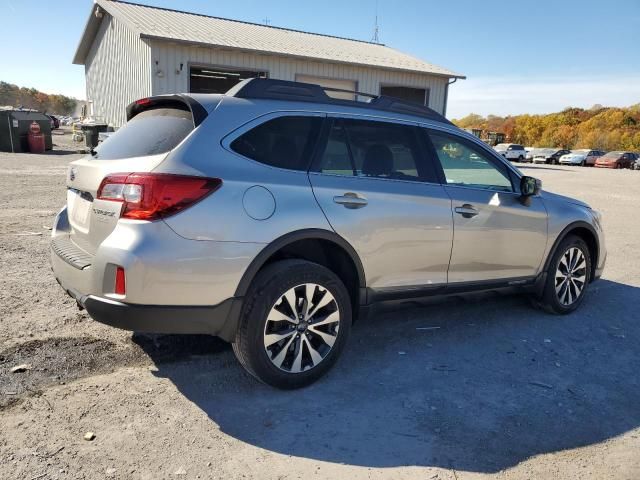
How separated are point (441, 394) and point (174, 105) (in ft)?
8.33

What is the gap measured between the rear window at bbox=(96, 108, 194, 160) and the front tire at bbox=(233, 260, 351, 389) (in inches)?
37.7

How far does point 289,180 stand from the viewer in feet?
10.7

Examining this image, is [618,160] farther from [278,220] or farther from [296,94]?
[278,220]

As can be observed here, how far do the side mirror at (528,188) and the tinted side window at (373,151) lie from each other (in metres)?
0.97

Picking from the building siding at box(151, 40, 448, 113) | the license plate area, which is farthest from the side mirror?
the building siding at box(151, 40, 448, 113)

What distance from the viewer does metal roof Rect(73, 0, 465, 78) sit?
58.4 ft

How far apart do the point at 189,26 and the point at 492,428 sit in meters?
19.6

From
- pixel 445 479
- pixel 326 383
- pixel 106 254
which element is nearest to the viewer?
pixel 445 479

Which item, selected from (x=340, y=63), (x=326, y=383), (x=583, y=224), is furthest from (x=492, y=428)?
(x=340, y=63)

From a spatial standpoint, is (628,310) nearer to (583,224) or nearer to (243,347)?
(583,224)

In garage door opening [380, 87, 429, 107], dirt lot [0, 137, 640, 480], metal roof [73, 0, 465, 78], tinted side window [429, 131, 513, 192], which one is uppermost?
metal roof [73, 0, 465, 78]

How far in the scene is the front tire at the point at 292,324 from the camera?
317 centimetres

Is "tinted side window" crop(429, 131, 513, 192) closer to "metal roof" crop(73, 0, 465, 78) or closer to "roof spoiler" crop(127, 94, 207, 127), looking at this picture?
"roof spoiler" crop(127, 94, 207, 127)

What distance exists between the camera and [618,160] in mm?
45062
